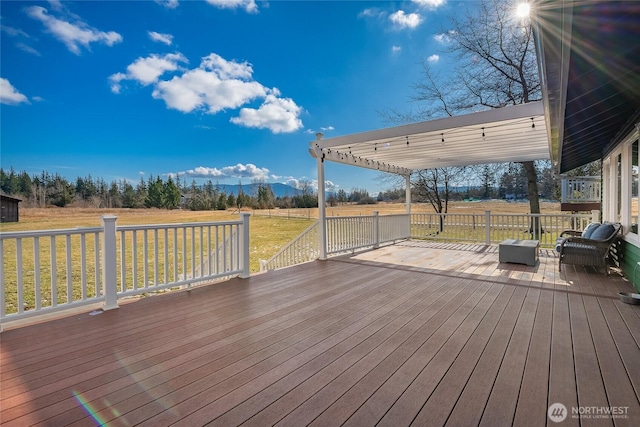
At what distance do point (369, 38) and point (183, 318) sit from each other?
1054 cm

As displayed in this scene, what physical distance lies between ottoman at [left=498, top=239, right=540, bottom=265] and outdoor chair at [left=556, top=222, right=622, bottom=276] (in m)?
0.41

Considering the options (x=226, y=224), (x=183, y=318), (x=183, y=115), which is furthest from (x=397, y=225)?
(x=183, y=115)

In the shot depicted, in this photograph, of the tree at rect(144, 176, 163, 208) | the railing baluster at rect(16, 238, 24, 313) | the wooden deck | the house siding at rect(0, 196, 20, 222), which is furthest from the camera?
the tree at rect(144, 176, 163, 208)

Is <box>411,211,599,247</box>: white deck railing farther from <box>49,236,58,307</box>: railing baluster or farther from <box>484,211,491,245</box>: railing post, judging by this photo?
<box>49,236,58,307</box>: railing baluster

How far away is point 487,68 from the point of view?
11.8m

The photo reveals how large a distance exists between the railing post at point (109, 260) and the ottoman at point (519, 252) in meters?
6.22

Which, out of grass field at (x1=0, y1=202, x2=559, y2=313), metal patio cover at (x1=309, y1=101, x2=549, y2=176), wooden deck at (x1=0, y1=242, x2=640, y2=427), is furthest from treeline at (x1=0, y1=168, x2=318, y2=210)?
wooden deck at (x1=0, y1=242, x2=640, y2=427)

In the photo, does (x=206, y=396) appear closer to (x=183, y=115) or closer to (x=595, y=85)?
(x=595, y=85)

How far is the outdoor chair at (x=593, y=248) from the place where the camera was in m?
4.78

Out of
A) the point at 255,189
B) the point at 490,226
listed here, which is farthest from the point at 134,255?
the point at 255,189

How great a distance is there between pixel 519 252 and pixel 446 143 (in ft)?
8.03

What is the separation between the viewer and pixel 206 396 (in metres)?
1.73

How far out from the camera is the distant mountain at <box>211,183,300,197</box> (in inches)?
707

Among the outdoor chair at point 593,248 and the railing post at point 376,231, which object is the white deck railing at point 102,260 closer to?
the railing post at point 376,231
